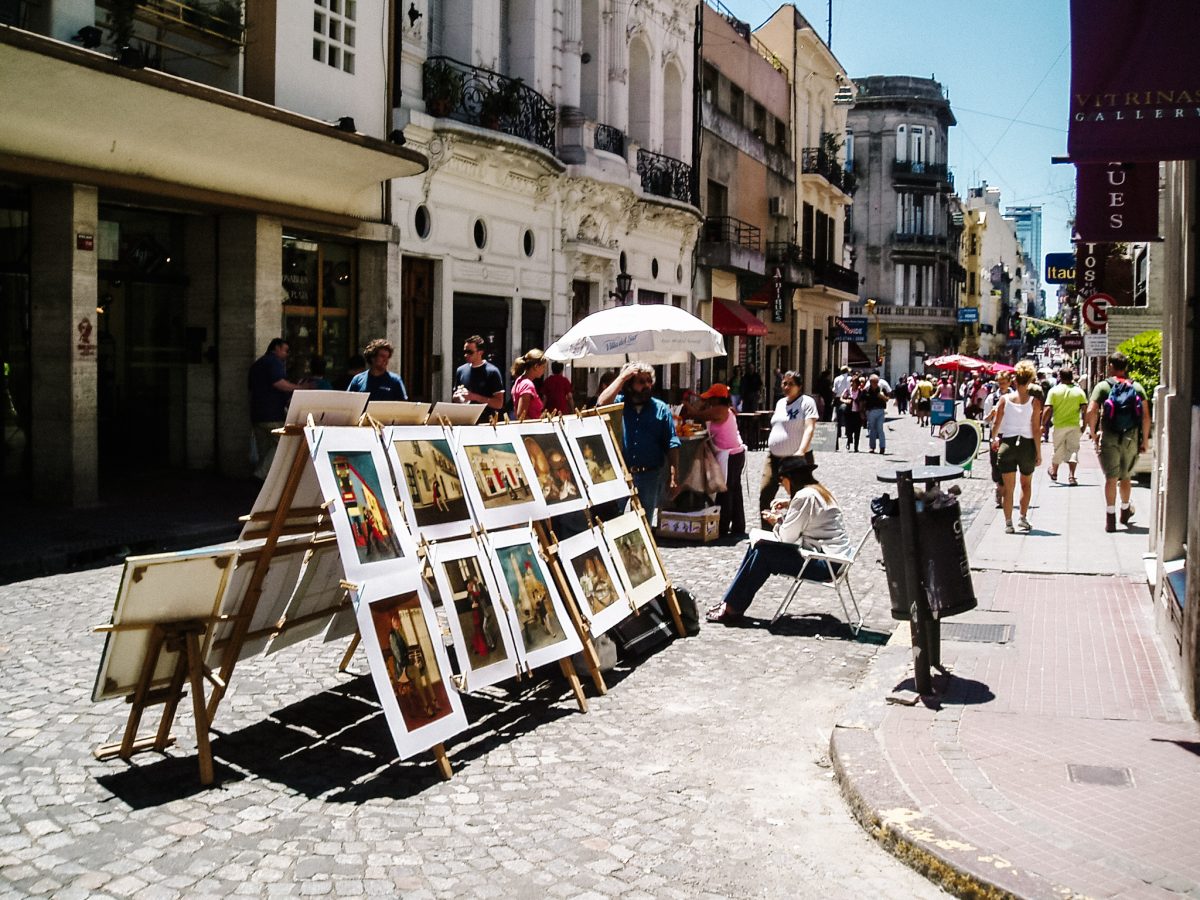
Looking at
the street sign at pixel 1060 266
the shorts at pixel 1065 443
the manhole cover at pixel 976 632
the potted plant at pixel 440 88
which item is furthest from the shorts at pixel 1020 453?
the street sign at pixel 1060 266

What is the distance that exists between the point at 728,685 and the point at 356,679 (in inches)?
83.5

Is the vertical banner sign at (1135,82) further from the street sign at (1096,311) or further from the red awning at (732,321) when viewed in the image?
the red awning at (732,321)

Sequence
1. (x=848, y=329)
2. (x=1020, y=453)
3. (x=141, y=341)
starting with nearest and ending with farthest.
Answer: (x=1020, y=453)
(x=141, y=341)
(x=848, y=329)

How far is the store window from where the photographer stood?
16.8 m

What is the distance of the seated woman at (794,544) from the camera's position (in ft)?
27.9

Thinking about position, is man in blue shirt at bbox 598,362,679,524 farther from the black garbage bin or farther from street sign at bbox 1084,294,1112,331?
street sign at bbox 1084,294,1112,331

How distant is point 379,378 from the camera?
11.6 m

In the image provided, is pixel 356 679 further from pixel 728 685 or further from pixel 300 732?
Result: pixel 728 685

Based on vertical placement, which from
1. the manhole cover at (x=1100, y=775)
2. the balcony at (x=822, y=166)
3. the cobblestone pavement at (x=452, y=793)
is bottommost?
the cobblestone pavement at (x=452, y=793)

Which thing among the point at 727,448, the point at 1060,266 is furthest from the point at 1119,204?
the point at 1060,266

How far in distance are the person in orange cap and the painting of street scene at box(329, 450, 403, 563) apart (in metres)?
7.32

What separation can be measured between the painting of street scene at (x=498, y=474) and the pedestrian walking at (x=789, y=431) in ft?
18.8

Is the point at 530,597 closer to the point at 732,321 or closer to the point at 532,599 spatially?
the point at 532,599

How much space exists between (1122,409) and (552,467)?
7.98 meters
